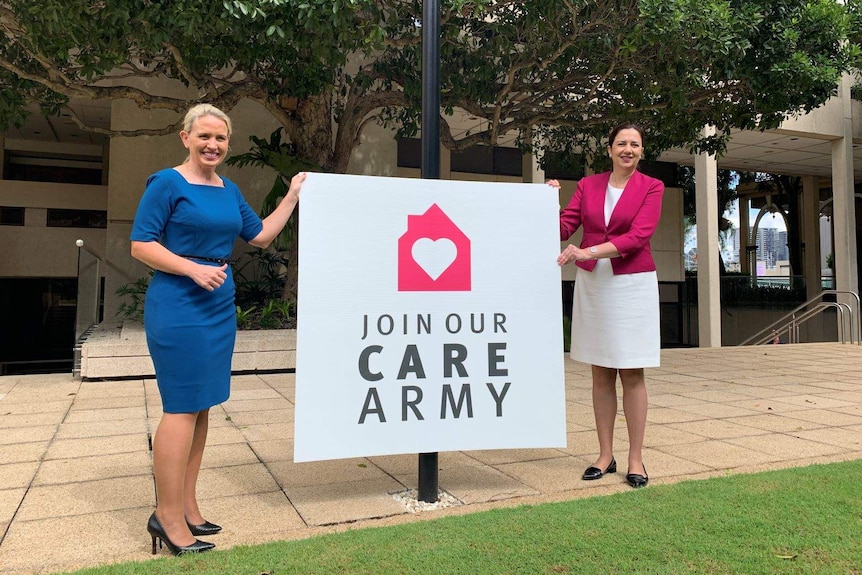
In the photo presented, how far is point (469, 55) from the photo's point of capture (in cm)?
803

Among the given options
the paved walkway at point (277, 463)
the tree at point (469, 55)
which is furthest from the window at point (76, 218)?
the paved walkway at point (277, 463)

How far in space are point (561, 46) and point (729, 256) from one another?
34925 millimetres

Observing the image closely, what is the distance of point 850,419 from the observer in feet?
16.2

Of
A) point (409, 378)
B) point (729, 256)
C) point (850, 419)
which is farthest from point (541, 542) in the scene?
point (729, 256)

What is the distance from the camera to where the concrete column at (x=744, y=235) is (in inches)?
1265

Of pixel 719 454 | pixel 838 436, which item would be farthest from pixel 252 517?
pixel 838 436

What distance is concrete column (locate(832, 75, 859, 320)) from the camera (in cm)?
1499

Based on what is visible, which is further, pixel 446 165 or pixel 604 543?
pixel 446 165

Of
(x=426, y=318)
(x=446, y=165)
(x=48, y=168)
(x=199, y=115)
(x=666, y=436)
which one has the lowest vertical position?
(x=666, y=436)

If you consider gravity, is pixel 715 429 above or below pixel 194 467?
below

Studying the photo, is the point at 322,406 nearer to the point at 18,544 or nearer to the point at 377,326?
the point at 377,326

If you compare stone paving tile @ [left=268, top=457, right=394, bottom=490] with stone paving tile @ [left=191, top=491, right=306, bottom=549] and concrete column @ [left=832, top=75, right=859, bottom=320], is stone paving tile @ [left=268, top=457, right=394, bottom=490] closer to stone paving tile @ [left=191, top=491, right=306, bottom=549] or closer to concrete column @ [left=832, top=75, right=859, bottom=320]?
A: stone paving tile @ [left=191, top=491, right=306, bottom=549]

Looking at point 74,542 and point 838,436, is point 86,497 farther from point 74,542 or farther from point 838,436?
point 838,436

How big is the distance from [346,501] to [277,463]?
2.82 feet
